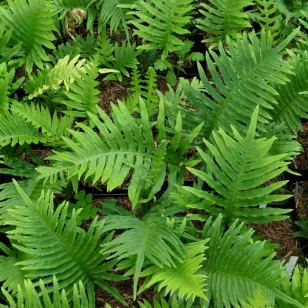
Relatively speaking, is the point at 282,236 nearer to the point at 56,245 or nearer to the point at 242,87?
the point at 242,87

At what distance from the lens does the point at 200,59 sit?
10.8 ft

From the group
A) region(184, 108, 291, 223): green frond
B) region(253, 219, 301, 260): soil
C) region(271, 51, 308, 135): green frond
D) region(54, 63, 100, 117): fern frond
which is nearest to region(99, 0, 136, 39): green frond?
region(54, 63, 100, 117): fern frond

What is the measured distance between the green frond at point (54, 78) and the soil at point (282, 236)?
140 centimetres

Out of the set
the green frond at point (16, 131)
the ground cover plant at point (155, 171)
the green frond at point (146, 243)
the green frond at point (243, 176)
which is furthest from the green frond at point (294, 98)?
the green frond at point (16, 131)

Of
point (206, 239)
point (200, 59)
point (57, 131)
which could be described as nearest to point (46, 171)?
point (57, 131)

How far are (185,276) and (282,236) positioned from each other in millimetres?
951

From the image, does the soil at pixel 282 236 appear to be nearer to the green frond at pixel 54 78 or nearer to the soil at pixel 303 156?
the soil at pixel 303 156

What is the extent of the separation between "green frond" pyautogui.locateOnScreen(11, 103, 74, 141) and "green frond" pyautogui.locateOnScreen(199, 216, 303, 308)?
1.04 metres

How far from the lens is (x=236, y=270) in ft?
7.01

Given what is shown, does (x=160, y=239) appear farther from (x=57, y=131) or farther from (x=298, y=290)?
(x=57, y=131)

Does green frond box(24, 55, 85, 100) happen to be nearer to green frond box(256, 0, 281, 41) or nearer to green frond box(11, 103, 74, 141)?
green frond box(11, 103, 74, 141)

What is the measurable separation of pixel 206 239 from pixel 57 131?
115 cm

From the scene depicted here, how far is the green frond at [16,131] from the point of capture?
8.56 feet

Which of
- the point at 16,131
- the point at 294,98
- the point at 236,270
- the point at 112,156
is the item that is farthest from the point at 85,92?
the point at 236,270
